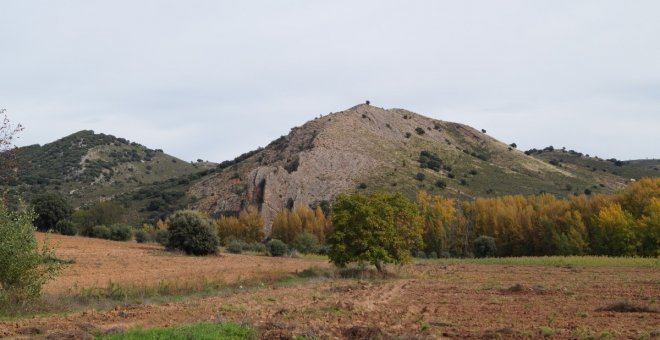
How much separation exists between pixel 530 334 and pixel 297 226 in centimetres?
7248

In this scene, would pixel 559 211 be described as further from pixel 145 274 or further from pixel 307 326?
pixel 307 326

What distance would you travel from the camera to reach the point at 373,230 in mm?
41719

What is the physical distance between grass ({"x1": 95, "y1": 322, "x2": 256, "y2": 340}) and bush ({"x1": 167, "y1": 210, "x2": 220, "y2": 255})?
39.2 m

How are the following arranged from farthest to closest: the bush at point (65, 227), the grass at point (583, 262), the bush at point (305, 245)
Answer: the bush at point (305, 245) → the bush at point (65, 227) → the grass at point (583, 262)

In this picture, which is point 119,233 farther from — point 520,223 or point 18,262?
point 520,223

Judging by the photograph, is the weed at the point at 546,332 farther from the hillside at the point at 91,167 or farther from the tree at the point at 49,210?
the hillside at the point at 91,167

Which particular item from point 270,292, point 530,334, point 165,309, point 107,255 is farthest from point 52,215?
point 530,334

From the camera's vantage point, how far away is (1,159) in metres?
22.0

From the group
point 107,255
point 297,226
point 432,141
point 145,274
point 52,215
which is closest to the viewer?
point 145,274

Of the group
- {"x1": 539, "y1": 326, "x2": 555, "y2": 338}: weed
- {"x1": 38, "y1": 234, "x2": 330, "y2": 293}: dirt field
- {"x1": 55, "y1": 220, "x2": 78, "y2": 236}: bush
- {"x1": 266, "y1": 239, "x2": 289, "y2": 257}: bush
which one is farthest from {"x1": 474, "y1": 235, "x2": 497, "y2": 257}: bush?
{"x1": 539, "y1": 326, "x2": 555, "y2": 338}: weed

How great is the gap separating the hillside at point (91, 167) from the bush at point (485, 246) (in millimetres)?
77726

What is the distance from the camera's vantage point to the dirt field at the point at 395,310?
16.8 m

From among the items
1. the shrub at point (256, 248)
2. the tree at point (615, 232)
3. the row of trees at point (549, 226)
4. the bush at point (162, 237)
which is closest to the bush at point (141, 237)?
the bush at point (162, 237)

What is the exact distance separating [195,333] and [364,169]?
322ft
